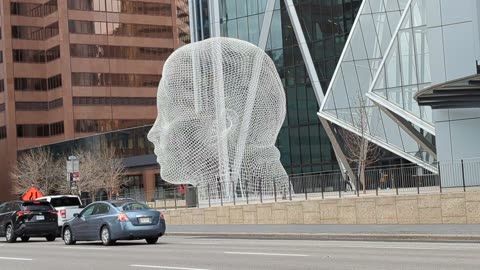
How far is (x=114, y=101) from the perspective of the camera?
103438 millimetres

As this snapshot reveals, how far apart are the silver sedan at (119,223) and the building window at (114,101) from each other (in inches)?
3092

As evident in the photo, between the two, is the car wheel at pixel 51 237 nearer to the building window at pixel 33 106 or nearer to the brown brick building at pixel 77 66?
the brown brick building at pixel 77 66

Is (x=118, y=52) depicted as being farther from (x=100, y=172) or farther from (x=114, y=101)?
(x=100, y=172)

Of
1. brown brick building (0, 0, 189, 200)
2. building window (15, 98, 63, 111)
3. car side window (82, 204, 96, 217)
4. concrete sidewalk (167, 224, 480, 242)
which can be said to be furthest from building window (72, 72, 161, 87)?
car side window (82, 204, 96, 217)

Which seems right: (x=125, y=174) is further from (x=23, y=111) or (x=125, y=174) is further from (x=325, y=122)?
(x=325, y=122)

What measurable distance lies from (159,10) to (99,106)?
51.9 ft

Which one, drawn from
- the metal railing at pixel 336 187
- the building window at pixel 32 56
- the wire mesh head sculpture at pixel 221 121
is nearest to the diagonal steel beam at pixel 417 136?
the metal railing at pixel 336 187

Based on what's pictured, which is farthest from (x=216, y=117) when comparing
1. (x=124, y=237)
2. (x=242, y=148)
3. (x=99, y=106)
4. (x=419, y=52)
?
(x=99, y=106)

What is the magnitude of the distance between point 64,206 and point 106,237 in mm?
10235

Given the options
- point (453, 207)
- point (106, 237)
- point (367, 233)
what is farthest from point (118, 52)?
point (367, 233)

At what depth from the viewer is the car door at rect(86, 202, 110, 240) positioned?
24.4m

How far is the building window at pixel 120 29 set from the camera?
103188 mm

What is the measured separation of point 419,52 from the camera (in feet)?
126

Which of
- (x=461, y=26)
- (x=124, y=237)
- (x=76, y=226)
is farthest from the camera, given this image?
(x=461, y=26)
